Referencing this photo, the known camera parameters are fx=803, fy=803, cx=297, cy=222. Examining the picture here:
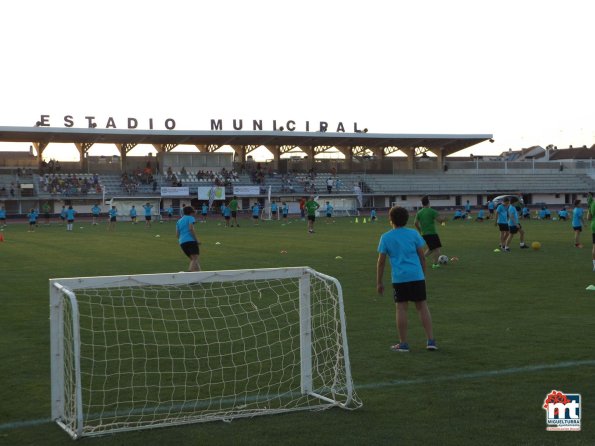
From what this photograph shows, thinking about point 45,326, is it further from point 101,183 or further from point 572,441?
point 101,183

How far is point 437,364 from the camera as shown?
8820 millimetres

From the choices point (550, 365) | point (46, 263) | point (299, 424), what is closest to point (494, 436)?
point (299, 424)

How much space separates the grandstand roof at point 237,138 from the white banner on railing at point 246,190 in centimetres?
492

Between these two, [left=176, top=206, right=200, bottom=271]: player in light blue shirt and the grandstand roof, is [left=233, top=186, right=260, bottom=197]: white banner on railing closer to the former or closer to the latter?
the grandstand roof

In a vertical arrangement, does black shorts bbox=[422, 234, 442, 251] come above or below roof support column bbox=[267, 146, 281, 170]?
below

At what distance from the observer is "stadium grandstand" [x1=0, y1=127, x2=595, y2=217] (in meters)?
65.6

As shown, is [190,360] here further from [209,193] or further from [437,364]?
[209,193]

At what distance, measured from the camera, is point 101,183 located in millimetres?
68000

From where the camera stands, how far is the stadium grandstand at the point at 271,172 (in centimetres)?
6562

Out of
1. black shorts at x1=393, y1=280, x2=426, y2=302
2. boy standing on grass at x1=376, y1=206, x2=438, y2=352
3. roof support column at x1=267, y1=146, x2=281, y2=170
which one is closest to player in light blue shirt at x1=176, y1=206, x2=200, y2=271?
boy standing on grass at x1=376, y1=206, x2=438, y2=352

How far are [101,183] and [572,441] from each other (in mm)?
64841

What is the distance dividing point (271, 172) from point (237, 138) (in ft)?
19.3

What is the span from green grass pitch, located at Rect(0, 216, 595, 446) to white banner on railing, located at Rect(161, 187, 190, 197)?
149 feet

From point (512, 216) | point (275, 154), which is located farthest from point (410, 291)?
point (275, 154)
